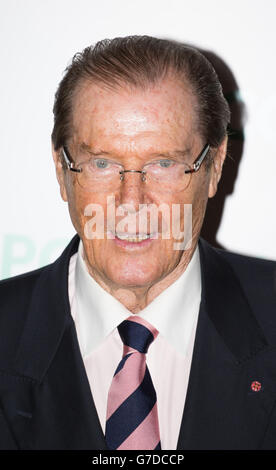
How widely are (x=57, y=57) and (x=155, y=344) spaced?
1.02m

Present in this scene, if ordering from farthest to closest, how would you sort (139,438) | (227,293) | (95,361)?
(227,293) < (95,361) < (139,438)

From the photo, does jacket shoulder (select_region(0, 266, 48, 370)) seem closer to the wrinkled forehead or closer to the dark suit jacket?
the dark suit jacket

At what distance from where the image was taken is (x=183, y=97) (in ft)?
5.03

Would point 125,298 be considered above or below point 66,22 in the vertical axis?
below

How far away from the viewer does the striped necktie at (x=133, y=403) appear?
146cm

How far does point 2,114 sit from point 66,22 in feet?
1.21

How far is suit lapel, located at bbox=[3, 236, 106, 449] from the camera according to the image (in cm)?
149

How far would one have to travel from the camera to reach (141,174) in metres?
1.47

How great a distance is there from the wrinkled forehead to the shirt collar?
14.5 inches

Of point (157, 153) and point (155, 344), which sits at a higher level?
point (157, 153)

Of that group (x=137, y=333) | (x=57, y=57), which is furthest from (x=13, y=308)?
(x=57, y=57)

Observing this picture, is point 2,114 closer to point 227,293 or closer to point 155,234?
point 155,234

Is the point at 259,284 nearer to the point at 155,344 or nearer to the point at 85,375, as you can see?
the point at 155,344
